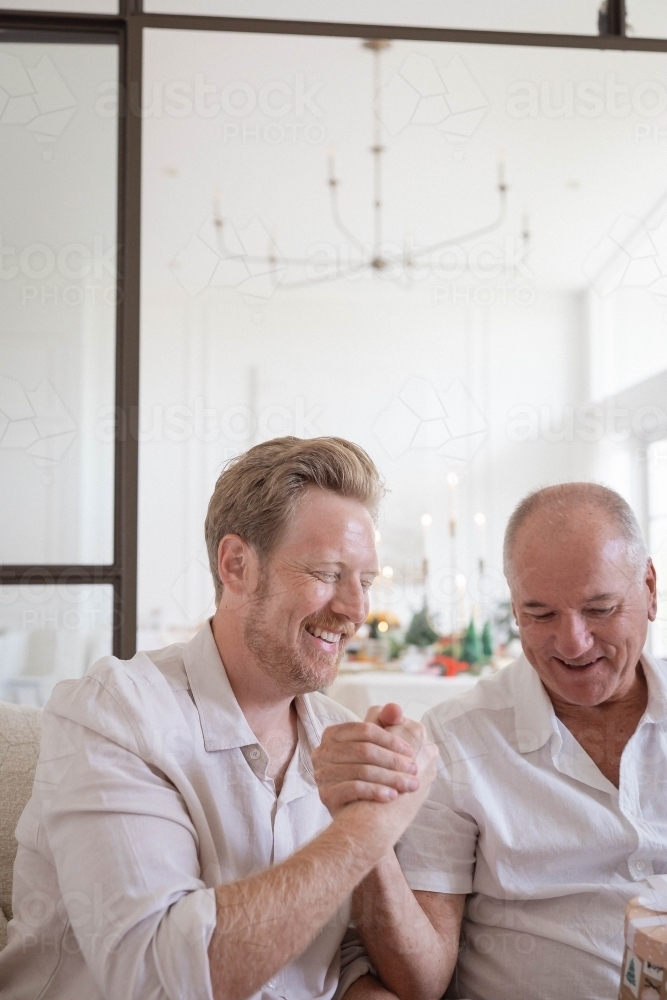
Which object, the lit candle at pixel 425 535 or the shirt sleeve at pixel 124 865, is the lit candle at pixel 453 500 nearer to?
the shirt sleeve at pixel 124 865

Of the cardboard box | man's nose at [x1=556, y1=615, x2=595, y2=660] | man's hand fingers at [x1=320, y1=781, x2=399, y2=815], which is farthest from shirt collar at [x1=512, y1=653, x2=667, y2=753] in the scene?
the cardboard box

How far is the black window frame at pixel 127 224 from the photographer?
5.65 ft

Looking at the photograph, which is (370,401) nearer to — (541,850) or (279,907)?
(541,850)

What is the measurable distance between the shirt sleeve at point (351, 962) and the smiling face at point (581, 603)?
48cm

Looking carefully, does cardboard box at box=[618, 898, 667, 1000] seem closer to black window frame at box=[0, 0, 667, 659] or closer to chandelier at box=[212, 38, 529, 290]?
black window frame at box=[0, 0, 667, 659]

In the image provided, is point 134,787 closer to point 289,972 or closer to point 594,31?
point 289,972

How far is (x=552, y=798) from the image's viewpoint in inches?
52.7

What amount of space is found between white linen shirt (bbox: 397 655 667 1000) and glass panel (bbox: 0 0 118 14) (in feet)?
5.14

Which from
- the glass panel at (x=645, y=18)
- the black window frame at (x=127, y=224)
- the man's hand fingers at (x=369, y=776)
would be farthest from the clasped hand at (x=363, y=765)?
the glass panel at (x=645, y=18)

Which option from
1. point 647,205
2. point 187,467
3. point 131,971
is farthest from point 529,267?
point 131,971

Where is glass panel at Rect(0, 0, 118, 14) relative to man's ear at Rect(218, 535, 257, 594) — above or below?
above

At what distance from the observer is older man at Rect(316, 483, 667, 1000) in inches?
50.3

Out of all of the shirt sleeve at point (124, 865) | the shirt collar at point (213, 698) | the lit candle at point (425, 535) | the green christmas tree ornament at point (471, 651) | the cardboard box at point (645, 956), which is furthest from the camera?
the lit candle at point (425, 535)

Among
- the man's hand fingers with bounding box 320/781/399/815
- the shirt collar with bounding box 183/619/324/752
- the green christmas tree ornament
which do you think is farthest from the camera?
the green christmas tree ornament
